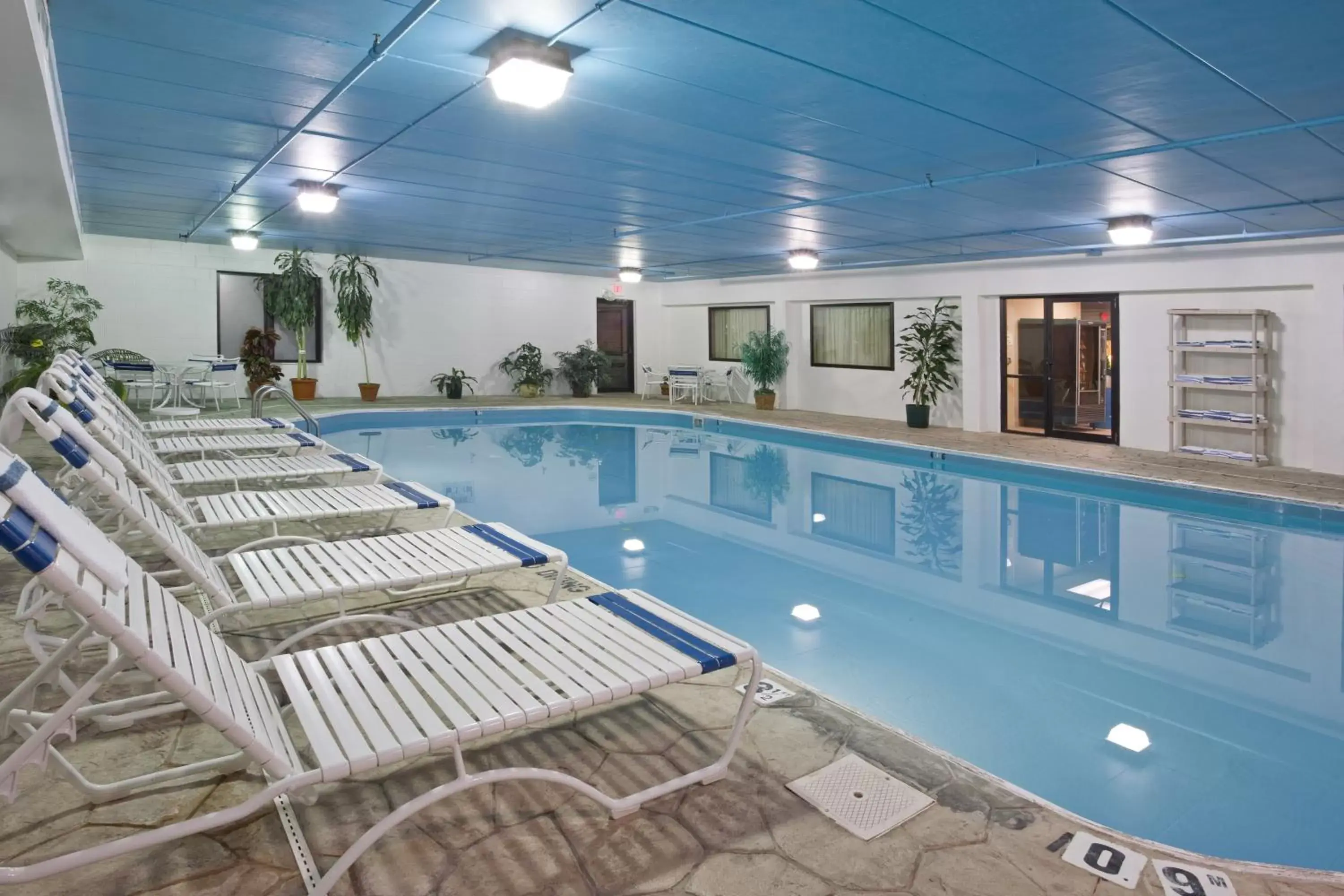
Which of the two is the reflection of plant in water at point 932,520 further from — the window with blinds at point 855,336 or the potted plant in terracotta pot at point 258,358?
the potted plant in terracotta pot at point 258,358

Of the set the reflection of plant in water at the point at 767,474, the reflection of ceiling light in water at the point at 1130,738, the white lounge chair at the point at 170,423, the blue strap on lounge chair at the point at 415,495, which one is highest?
the white lounge chair at the point at 170,423

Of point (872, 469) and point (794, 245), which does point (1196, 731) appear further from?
point (794, 245)

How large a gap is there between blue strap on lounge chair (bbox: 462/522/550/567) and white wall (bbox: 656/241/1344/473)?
9.00 metres

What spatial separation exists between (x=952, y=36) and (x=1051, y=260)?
27.9 ft

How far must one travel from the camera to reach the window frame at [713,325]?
16391 millimetres

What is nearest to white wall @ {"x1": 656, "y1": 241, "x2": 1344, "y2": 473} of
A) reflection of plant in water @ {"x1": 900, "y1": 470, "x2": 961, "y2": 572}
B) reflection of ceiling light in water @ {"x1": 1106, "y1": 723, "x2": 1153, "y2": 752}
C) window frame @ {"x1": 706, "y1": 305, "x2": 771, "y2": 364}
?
window frame @ {"x1": 706, "y1": 305, "x2": 771, "y2": 364}

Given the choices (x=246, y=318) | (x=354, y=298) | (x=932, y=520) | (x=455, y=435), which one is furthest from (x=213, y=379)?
(x=932, y=520)

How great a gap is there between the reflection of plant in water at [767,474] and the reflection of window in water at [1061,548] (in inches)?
82.7

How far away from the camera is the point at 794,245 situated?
34.7 feet

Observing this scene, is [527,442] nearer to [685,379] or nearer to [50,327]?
[685,379]

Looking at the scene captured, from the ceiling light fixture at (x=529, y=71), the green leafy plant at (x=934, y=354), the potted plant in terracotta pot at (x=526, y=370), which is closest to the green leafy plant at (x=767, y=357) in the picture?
the green leafy plant at (x=934, y=354)

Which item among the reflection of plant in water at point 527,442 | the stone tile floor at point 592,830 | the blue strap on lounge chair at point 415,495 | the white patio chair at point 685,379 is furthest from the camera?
the white patio chair at point 685,379

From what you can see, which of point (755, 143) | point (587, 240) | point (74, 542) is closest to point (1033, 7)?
point (755, 143)

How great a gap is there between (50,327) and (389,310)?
5.56 meters
